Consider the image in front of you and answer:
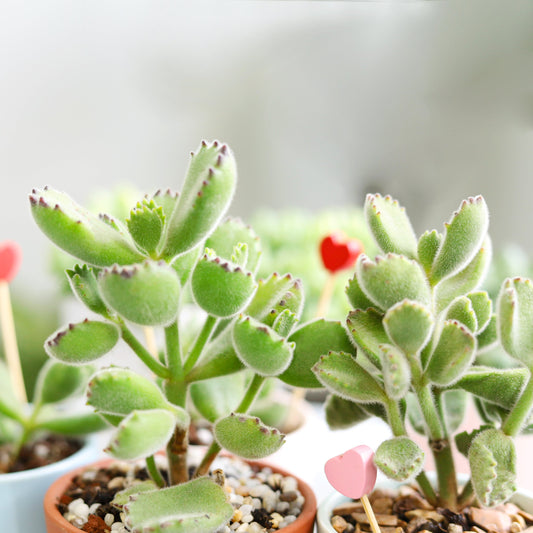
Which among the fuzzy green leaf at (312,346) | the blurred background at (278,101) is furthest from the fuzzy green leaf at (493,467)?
the blurred background at (278,101)

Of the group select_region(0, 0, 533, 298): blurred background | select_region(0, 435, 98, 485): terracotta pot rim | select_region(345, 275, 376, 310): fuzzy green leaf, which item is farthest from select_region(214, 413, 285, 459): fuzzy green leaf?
select_region(0, 0, 533, 298): blurred background

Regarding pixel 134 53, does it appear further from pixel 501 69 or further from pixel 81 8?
pixel 501 69

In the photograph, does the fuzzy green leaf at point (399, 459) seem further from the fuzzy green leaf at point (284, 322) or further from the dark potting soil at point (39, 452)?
the dark potting soil at point (39, 452)

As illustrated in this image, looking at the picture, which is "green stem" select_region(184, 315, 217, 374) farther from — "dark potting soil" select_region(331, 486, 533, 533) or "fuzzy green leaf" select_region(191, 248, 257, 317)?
"dark potting soil" select_region(331, 486, 533, 533)

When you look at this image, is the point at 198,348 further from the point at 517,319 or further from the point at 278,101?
the point at 278,101

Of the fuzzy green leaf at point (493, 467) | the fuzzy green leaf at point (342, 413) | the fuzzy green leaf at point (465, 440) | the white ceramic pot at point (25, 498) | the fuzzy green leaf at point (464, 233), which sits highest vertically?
the fuzzy green leaf at point (464, 233)

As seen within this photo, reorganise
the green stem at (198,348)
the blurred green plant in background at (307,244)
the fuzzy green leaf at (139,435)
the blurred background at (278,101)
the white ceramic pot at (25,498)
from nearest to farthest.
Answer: the fuzzy green leaf at (139,435), the green stem at (198,348), the white ceramic pot at (25,498), the blurred green plant in background at (307,244), the blurred background at (278,101)
